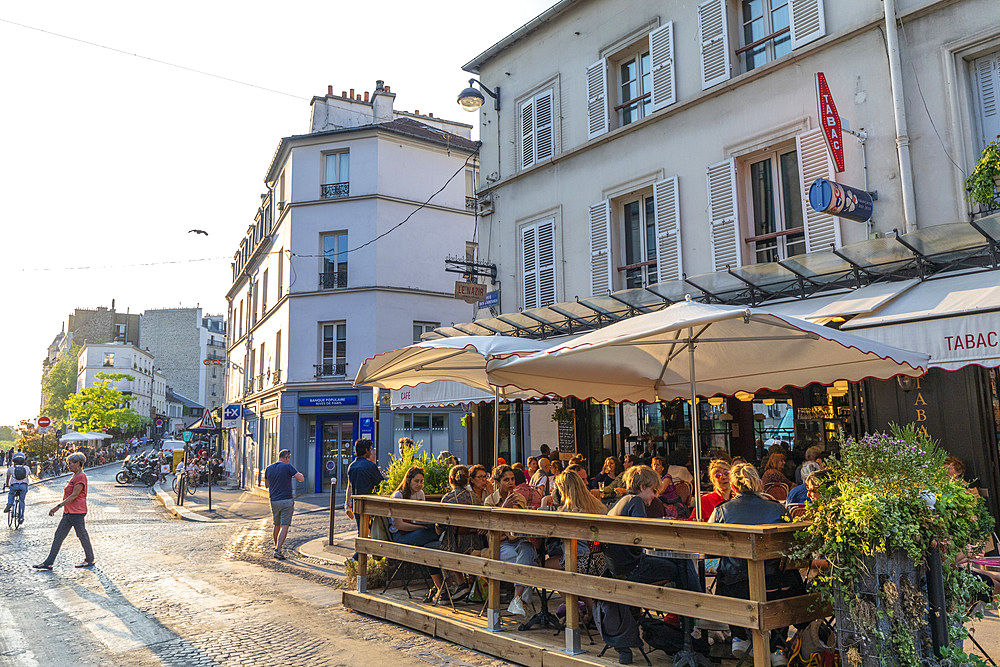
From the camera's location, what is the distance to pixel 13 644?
6254 millimetres

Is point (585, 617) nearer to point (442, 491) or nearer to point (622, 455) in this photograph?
point (442, 491)

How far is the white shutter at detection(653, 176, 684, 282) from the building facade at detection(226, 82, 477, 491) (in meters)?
12.8

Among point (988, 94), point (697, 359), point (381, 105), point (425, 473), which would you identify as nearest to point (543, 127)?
point (988, 94)

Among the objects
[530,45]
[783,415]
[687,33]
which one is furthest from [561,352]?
[530,45]

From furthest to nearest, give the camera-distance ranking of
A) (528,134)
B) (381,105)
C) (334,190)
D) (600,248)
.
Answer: (381,105) → (334,190) → (528,134) → (600,248)

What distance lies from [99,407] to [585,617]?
65.7m

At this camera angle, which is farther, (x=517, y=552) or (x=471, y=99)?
(x=471, y=99)

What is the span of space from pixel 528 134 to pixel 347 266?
12233 mm

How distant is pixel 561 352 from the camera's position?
5.86 meters

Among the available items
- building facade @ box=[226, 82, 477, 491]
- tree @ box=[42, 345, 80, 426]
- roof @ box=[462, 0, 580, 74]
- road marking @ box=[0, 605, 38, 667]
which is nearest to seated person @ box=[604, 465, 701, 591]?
road marking @ box=[0, 605, 38, 667]

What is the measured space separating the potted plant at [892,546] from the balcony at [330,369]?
22.1 m

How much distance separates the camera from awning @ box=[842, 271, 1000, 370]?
6469mm

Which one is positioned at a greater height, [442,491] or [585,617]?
[442,491]

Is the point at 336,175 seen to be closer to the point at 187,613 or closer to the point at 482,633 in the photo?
the point at 187,613
